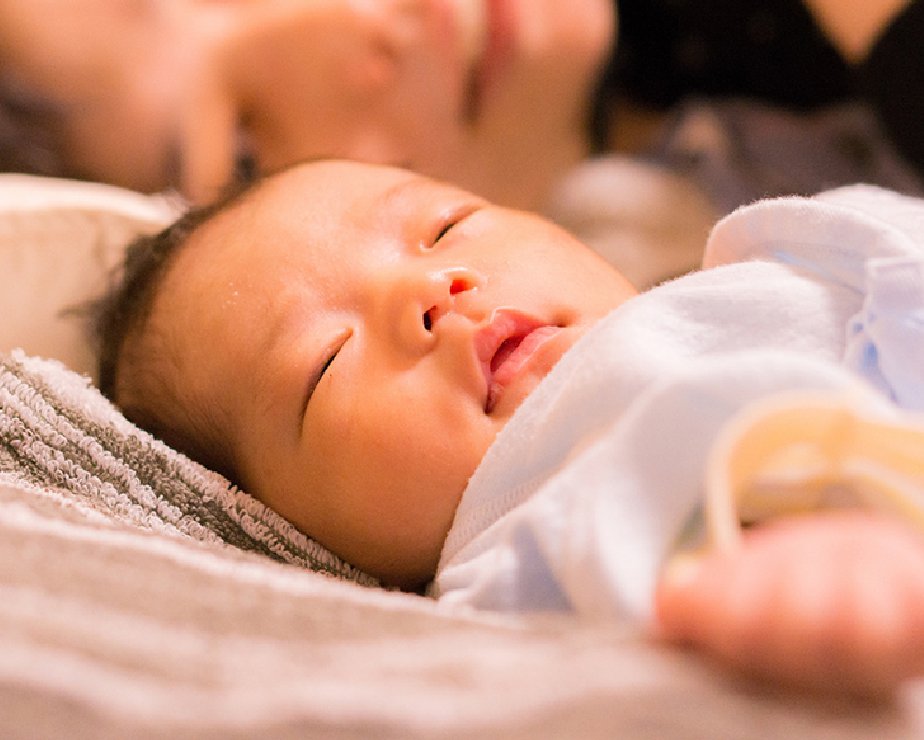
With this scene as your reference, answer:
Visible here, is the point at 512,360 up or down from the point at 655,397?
down

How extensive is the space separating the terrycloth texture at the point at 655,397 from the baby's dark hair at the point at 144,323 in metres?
0.34

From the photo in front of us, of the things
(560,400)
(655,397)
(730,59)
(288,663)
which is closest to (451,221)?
(560,400)

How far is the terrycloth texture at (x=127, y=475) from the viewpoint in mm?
829

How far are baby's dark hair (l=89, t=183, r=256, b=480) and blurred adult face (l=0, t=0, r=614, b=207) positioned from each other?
1.05ft

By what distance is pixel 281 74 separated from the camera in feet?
4.61

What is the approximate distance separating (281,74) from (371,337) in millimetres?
742

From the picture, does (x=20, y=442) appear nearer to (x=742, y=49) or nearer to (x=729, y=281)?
(x=729, y=281)

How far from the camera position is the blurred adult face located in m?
1.28

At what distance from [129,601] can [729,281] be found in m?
0.49

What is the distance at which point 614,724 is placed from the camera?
41 cm

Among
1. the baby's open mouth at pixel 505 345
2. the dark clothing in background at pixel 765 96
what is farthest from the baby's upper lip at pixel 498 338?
the dark clothing in background at pixel 765 96

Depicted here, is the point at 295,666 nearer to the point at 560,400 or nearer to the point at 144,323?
the point at 560,400

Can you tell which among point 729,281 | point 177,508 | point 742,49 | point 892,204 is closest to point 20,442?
point 177,508

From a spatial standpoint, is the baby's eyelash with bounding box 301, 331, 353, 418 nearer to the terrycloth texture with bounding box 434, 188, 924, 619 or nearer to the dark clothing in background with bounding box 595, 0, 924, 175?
the terrycloth texture with bounding box 434, 188, 924, 619
